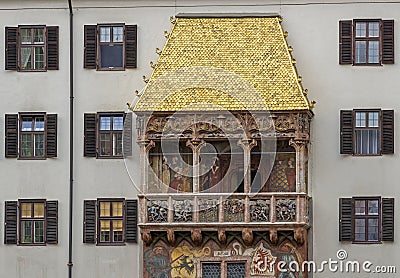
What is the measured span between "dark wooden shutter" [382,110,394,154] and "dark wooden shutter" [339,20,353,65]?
6.86 ft

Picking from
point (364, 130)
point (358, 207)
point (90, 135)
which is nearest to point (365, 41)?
point (364, 130)

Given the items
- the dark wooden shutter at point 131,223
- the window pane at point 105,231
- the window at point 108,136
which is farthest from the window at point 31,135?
the dark wooden shutter at point 131,223

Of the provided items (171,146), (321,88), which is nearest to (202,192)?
(171,146)

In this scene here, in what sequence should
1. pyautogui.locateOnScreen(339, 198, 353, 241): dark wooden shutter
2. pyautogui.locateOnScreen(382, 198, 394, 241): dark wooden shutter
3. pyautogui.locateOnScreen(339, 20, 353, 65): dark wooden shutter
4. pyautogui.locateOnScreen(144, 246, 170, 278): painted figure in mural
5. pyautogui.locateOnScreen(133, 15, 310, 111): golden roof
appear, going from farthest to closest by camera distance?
pyautogui.locateOnScreen(339, 20, 353, 65): dark wooden shutter
pyautogui.locateOnScreen(339, 198, 353, 241): dark wooden shutter
pyautogui.locateOnScreen(382, 198, 394, 241): dark wooden shutter
pyautogui.locateOnScreen(144, 246, 170, 278): painted figure in mural
pyautogui.locateOnScreen(133, 15, 310, 111): golden roof

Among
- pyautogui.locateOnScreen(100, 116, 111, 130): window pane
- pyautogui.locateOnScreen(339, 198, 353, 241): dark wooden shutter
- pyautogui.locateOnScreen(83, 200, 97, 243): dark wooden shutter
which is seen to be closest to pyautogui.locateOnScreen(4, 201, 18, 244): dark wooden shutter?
pyautogui.locateOnScreen(83, 200, 97, 243): dark wooden shutter

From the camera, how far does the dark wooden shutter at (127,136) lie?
50.3m

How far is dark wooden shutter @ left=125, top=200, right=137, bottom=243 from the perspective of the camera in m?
49.9

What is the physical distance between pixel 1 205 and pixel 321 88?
36.2 ft

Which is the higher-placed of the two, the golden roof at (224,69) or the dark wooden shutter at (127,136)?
the golden roof at (224,69)

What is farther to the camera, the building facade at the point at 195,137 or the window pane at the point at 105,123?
the window pane at the point at 105,123

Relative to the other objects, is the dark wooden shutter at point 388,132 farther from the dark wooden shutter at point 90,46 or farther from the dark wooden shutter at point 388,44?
the dark wooden shutter at point 90,46

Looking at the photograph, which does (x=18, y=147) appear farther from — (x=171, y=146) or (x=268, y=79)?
(x=268, y=79)

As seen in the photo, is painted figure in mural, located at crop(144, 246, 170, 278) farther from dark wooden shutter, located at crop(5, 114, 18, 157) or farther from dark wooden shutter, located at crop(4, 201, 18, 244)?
dark wooden shutter, located at crop(5, 114, 18, 157)

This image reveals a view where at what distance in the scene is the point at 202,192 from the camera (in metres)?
48.7
